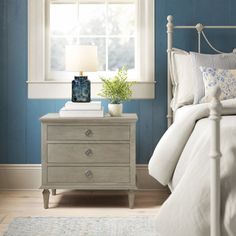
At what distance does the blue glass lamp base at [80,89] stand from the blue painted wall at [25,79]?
1.43 feet

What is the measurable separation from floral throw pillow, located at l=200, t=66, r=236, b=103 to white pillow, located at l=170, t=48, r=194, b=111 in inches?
6.2

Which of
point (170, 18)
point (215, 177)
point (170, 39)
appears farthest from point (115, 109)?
point (215, 177)

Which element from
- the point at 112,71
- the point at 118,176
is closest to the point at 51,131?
the point at 118,176

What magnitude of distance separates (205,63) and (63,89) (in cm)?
114

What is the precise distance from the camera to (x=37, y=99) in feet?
13.5

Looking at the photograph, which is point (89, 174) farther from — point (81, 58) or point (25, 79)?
point (25, 79)

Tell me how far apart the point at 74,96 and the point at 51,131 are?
32 centimetres

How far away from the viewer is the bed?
2016 mm

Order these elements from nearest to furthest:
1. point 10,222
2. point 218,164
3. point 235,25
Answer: point 218,164 < point 10,222 < point 235,25

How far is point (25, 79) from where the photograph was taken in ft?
13.5

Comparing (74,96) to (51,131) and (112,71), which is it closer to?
(51,131)

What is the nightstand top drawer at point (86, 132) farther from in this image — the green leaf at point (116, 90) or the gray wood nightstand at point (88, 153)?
the green leaf at point (116, 90)

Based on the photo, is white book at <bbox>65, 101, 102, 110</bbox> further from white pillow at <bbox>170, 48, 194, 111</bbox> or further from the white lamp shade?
white pillow at <bbox>170, 48, 194, 111</bbox>

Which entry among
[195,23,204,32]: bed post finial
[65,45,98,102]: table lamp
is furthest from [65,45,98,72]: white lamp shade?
[195,23,204,32]: bed post finial
